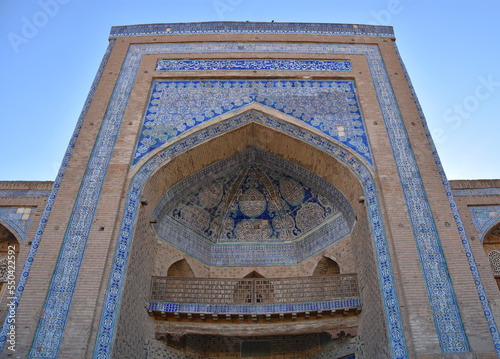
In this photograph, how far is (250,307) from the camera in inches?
255

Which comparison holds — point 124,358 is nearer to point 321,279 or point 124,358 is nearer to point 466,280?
point 321,279

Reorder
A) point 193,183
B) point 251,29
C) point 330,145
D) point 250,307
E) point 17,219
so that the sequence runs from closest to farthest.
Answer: point 250,307 < point 330,145 < point 17,219 < point 193,183 < point 251,29

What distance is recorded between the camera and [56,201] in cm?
638

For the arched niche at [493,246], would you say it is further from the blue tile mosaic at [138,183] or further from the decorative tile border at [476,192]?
the blue tile mosaic at [138,183]

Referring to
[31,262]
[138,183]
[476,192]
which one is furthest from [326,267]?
[31,262]

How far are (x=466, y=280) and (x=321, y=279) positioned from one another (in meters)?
1.97

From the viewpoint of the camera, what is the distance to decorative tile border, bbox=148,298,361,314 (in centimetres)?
637

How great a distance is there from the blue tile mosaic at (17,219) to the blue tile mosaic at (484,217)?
7277mm

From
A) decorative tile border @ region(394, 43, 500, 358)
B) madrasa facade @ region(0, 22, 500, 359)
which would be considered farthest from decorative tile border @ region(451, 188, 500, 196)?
decorative tile border @ region(394, 43, 500, 358)

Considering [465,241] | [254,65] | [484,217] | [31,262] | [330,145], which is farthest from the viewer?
[254,65]

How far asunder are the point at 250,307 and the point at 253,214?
7.57 ft

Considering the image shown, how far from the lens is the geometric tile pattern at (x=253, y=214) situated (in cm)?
766

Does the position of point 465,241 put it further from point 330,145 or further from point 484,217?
point 330,145

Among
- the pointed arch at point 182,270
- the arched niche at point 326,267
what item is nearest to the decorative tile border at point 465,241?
the arched niche at point 326,267
